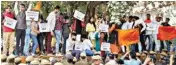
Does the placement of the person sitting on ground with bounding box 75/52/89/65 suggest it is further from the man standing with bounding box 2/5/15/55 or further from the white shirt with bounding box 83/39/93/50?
the man standing with bounding box 2/5/15/55

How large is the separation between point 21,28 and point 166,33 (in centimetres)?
447

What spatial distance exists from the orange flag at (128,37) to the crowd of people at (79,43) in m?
0.11

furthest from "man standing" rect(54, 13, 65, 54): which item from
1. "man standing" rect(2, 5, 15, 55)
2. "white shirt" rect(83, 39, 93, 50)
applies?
"man standing" rect(2, 5, 15, 55)

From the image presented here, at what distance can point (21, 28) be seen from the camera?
1633cm

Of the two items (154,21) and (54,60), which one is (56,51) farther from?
(154,21)

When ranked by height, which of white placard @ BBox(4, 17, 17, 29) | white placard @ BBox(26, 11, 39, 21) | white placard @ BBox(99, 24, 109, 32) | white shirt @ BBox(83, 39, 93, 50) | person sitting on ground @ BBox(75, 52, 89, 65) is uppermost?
white placard @ BBox(26, 11, 39, 21)

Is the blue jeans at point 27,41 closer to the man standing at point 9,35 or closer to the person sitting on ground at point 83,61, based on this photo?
the man standing at point 9,35

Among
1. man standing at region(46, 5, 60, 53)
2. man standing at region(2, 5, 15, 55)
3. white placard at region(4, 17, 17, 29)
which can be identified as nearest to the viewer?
white placard at region(4, 17, 17, 29)

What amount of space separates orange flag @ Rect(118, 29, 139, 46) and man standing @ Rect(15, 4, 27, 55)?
2974mm

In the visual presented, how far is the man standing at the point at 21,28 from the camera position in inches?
642

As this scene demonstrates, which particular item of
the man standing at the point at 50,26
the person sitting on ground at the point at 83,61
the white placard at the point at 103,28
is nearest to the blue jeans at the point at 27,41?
the man standing at the point at 50,26

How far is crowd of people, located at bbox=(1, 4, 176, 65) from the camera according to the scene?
1627cm

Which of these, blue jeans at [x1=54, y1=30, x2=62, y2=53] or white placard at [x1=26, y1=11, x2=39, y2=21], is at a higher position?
white placard at [x1=26, y1=11, x2=39, y2=21]

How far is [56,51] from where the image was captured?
1691 centimetres
